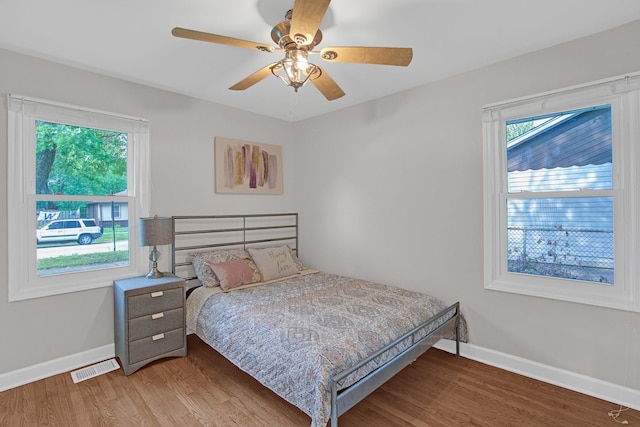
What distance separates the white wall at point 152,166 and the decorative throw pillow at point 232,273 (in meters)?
0.70

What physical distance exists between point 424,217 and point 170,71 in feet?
8.74

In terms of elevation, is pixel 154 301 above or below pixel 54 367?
above

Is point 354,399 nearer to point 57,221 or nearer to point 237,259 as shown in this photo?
point 237,259

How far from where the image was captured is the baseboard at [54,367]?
8.01 feet

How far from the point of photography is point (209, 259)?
3.35 meters

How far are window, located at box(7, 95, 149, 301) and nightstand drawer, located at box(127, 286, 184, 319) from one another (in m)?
0.47

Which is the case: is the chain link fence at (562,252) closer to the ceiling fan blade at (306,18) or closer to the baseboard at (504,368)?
the baseboard at (504,368)

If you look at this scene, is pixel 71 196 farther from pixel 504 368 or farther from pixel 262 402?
pixel 504 368

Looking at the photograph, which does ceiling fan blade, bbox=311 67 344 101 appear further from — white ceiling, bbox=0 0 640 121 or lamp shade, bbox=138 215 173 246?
lamp shade, bbox=138 215 173 246

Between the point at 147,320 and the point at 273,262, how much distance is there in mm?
1319

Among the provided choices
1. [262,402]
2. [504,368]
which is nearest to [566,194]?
[504,368]

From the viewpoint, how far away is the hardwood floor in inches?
81.0

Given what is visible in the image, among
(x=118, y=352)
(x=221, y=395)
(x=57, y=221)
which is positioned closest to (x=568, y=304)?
(x=221, y=395)

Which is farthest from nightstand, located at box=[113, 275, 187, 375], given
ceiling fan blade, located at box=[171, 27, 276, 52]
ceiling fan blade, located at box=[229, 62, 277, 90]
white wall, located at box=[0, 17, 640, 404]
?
ceiling fan blade, located at box=[171, 27, 276, 52]
